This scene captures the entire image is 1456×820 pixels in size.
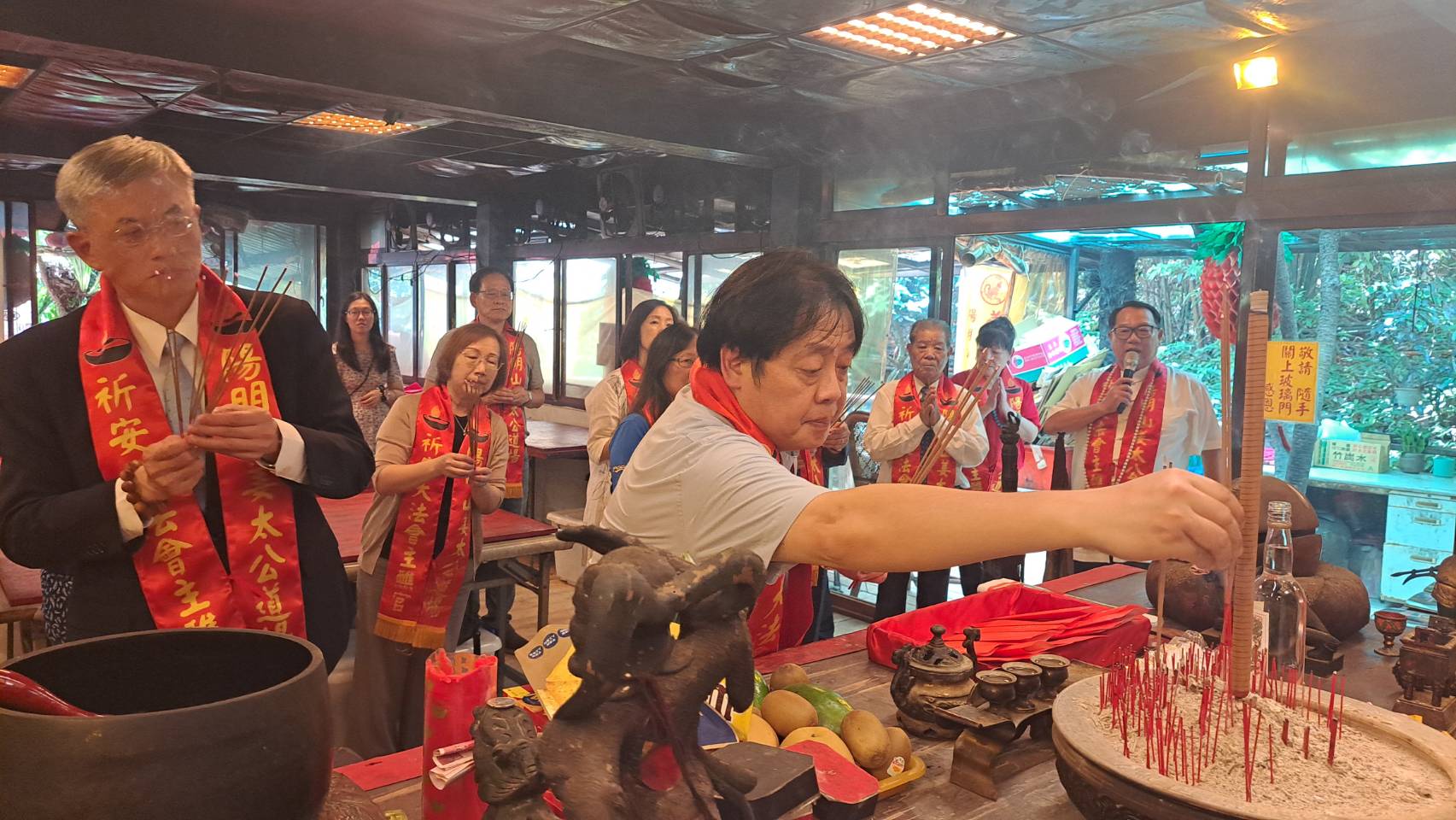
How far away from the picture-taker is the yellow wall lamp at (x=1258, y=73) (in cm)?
391

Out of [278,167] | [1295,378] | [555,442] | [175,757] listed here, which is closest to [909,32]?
[1295,378]

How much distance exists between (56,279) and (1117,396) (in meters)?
7.86

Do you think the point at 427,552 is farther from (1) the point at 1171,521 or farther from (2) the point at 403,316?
(2) the point at 403,316

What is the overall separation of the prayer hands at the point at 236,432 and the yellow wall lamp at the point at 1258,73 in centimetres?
393

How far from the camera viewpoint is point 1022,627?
69.7 inches

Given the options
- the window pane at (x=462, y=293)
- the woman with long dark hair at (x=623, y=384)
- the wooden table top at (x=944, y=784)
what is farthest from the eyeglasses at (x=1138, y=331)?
the window pane at (x=462, y=293)

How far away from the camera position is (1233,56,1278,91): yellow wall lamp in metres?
3.91

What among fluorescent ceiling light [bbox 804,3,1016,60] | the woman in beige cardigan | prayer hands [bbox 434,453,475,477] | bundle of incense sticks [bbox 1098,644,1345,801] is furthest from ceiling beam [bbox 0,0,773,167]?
bundle of incense sticks [bbox 1098,644,1345,801]

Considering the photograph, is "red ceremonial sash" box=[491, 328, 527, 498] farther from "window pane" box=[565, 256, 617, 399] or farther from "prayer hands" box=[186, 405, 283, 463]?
"prayer hands" box=[186, 405, 283, 463]

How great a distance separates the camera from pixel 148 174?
147 cm

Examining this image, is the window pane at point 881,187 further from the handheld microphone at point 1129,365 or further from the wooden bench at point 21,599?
the wooden bench at point 21,599

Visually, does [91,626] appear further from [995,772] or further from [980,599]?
[980,599]

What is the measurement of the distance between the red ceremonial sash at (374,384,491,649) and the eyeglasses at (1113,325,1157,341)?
265cm

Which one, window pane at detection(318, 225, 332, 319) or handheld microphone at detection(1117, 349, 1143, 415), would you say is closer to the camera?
handheld microphone at detection(1117, 349, 1143, 415)
